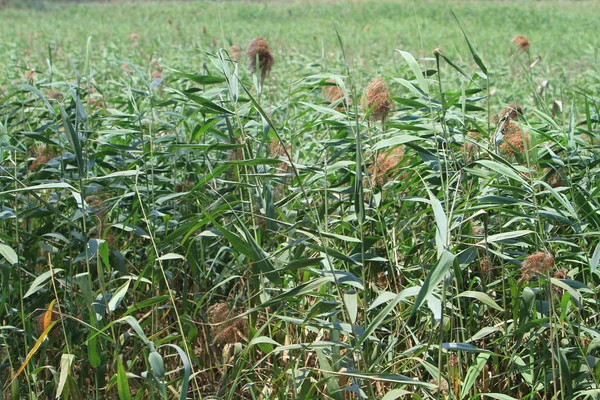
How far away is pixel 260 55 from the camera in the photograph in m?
2.20

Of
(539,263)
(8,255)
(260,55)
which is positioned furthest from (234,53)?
(539,263)

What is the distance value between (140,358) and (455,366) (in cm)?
87

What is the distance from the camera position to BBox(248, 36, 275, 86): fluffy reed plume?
2.17 metres

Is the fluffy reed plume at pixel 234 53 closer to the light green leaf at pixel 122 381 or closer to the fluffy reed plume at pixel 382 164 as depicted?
the fluffy reed plume at pixel 382 164

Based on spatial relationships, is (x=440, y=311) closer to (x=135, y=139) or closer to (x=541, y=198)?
(x=541, y=198)

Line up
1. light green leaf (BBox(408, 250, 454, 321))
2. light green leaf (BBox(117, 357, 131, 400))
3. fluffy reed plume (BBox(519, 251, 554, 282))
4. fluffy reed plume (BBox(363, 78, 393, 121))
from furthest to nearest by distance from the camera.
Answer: fluffy reed plume (BBox(363, 78, 393, 121)) < light green leaf (BBox(117, 357, 131, 400)) < fluffy reed plume (BBox(519, 251, 554, 282)) < light green leaf (BBox(408, 250, 454, 321))

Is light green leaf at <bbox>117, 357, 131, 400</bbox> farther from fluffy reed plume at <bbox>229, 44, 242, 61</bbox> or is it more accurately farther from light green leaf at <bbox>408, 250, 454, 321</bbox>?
fluffy reed plume at <bbox>229, 44, 242, 61</bbox>

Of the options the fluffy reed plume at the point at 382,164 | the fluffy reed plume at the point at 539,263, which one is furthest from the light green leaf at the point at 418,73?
the fluffy reed plume at the point at 539,263

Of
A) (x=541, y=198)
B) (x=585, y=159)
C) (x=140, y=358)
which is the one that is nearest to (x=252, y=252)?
(x=140, y=358)

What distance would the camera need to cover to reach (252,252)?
5.21 feet

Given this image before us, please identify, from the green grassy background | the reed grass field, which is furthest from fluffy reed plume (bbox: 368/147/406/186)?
the green grassy background

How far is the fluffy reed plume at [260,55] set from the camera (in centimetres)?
217

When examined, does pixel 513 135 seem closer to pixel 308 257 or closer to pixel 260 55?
pixel 308 257

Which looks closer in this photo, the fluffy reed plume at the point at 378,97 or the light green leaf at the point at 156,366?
the light green leaf at the point at 156,366
